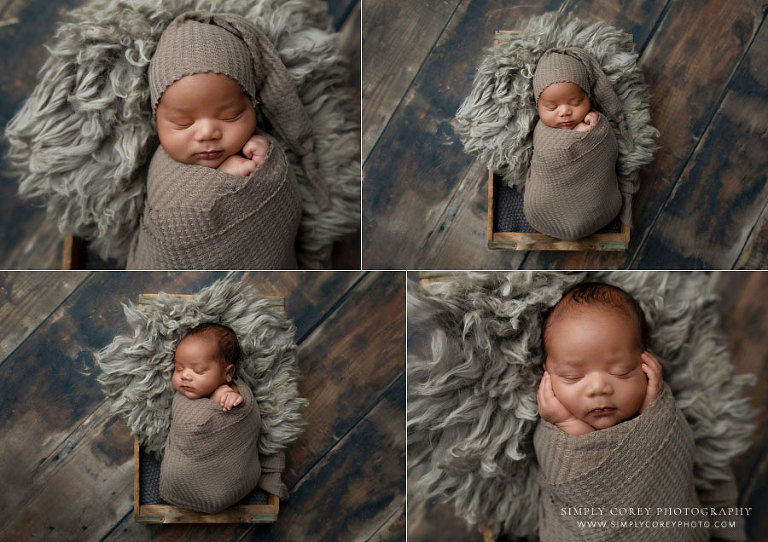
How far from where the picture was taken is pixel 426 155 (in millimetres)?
1067

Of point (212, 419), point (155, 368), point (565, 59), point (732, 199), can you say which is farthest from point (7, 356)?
point (732, 199)

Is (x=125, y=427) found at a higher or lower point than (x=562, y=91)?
lower

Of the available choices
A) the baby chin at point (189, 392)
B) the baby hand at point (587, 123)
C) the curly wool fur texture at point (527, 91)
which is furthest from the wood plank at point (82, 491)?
the baby hand at point (587, 123)

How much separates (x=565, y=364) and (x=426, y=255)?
12.8 inches

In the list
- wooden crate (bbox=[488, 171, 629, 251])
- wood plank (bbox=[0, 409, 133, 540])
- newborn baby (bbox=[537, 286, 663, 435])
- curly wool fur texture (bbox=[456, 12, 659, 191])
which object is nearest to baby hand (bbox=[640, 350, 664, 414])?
newborn baby (bbox=[537, 286, 663, 435])

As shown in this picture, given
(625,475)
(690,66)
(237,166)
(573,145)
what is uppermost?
(690,66)

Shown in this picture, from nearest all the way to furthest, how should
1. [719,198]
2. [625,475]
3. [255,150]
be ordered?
[625,475] < [255,150] < [719,198]

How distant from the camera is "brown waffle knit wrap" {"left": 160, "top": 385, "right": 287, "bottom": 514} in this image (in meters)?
0.89

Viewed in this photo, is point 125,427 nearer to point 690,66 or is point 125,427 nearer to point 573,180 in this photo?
point 573,180

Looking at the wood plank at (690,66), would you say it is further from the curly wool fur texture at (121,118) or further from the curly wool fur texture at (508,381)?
the curly wool fur texture at (121,118)

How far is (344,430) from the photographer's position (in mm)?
987

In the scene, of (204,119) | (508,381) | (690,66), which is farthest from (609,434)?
(204,119)

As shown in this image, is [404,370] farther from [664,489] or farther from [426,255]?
[664,489]

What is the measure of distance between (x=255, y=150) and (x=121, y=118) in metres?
0.24
